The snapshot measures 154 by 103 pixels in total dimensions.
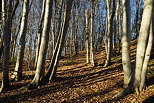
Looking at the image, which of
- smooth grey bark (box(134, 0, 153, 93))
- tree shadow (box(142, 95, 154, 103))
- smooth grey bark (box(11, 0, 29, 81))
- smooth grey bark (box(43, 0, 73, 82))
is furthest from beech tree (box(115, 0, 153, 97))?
smooth grey bark (box(11, 0, 29, 81))

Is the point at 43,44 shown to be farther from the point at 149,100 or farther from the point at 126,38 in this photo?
the point at 149,100

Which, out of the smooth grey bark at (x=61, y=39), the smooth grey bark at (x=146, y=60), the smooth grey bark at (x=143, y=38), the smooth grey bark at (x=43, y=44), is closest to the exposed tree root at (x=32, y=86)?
the smooth grey bark at (x=43, y=44)

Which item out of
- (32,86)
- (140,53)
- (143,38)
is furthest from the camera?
(32,86)

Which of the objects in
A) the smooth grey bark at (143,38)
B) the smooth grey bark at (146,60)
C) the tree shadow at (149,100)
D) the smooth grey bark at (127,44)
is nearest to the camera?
the tree shadow at (149,100)

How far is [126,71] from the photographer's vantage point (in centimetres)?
525

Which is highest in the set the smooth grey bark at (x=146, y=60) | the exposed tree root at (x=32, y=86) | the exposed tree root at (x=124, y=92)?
the smooth grey bark at (x=146, y=60)

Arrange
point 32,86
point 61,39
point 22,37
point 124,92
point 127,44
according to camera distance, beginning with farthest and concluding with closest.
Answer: point 61,39 → point 22,37 → point 32,86 → point 127,44 → point 124,92

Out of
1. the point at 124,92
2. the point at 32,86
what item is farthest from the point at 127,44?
the point at 32,86

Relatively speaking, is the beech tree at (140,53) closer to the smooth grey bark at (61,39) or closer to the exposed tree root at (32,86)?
the smooth grey bark at (61,39)

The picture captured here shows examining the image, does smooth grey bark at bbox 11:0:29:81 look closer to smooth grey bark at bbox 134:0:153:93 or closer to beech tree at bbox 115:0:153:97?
beech tree at bbox 115:0:153:97

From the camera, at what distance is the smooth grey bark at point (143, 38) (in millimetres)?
4660

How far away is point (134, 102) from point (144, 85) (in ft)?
3.03

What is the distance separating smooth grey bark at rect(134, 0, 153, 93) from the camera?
4.66 meters

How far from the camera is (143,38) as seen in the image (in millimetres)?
4801
